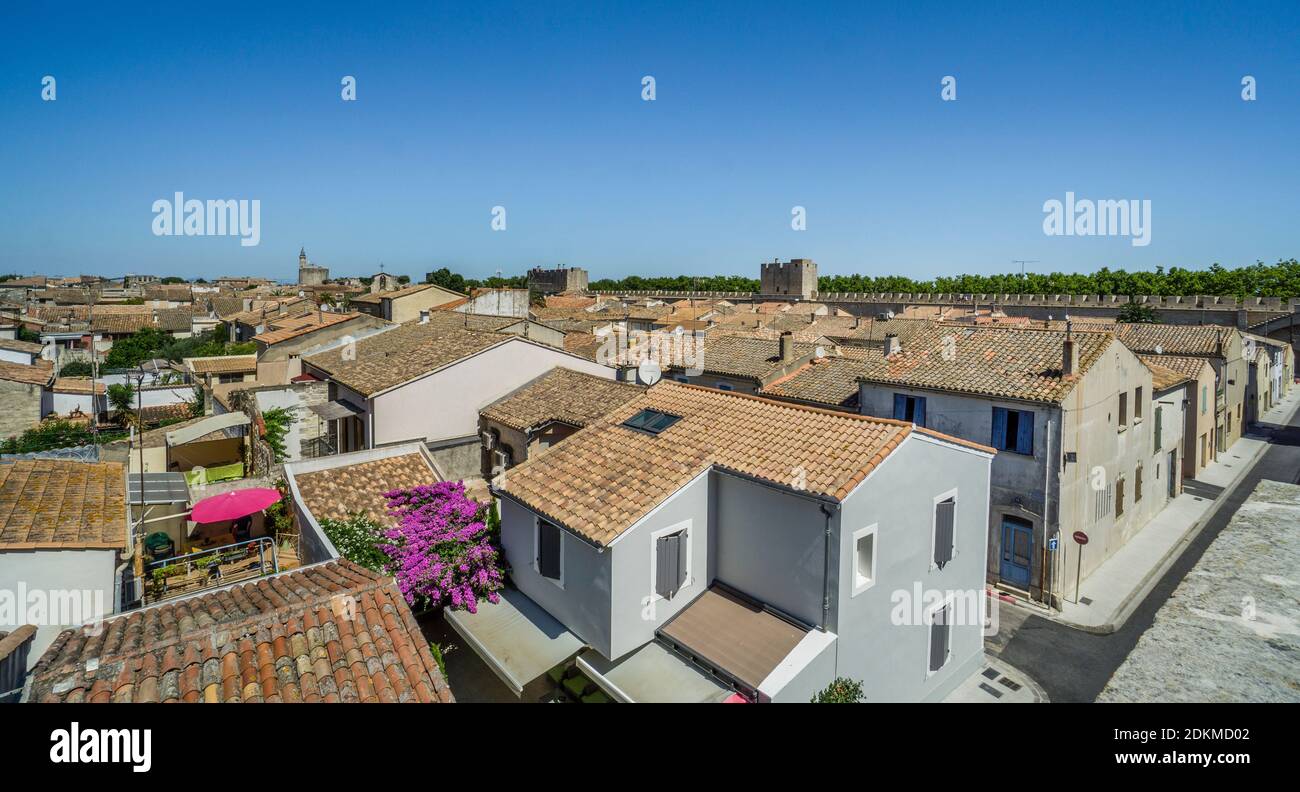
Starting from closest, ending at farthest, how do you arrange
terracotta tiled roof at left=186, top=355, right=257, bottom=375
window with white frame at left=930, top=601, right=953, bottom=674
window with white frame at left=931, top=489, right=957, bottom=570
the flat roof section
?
1. the flat roof section
2. window with white frame at left=931, top=489, right=957, bottom=570
3. window with white frame at left=930, top=601, right=953, bottom=674
4. terracotta tiled roof at left=186, top=355, right=257, bottom=375

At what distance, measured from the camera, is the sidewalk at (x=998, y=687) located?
12312 mm

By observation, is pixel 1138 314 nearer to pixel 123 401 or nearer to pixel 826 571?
pixel 826 571

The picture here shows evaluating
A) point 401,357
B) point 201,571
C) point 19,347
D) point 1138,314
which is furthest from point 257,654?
point 1138,314

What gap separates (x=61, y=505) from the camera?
33.8 ft

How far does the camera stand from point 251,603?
22.8 ft

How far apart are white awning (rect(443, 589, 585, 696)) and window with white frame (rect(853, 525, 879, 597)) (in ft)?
14.6

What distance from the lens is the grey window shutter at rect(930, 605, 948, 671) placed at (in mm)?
11820

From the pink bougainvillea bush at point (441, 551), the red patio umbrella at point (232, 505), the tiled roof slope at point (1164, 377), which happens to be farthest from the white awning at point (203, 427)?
the tiled roof slope at point (1164, 377)

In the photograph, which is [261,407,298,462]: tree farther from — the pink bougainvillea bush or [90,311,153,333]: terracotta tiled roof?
[90,311,153,333]: terracotta tiled roof

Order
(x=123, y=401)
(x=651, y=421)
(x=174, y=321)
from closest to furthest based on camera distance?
(x=651, y=421) → (x=123, y=401) → (x=174, y=321)

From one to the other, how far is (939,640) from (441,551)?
30.5 feet

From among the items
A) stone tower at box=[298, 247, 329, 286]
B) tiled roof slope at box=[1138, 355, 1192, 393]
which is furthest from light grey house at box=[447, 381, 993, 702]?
stone tower at box=[298, 247, 329, 286]
